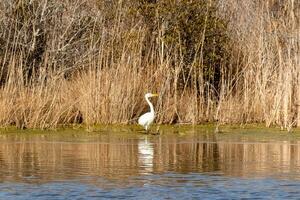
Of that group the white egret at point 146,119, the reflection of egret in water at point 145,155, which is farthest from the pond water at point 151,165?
the white egret at point 146,119

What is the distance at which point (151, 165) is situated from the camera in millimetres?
10961

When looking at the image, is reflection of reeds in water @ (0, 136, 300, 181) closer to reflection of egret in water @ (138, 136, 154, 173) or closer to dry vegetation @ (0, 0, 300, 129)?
reflection of egret in water @ (138, 136, 154, 173)

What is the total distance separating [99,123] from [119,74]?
3.39 feet

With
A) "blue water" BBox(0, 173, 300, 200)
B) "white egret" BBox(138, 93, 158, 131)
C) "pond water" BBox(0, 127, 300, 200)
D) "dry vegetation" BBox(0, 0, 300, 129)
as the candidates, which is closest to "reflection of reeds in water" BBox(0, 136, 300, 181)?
"pond water" BBox(0, 127, 300, 200)

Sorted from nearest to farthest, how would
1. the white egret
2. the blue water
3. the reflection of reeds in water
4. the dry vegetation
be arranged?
the blue water
the reflection of reeds in water
the white egret
the dry vegetation

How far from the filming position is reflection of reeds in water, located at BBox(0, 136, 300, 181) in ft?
33.9

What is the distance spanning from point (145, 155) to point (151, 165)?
3.83 feet

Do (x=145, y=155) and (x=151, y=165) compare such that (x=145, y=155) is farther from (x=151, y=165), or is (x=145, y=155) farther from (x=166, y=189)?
(x=166, y=189)

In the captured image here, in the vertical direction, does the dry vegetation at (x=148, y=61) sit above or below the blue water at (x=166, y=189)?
above

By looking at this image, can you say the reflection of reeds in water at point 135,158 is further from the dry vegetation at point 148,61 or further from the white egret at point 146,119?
the dry vegetation at point 148,61

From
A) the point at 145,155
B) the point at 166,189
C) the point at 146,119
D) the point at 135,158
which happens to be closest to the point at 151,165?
the point at 135,158

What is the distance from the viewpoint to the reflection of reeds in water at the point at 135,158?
10344 millimetres

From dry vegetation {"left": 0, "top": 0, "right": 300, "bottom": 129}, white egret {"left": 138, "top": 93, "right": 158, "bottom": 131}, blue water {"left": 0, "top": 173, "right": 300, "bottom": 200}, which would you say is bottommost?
blue water {"left": 0, "top": 173, "right": 300, "bottom": 200}

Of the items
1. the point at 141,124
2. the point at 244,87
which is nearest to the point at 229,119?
the point at 244,87
